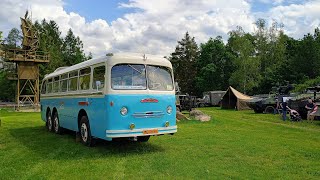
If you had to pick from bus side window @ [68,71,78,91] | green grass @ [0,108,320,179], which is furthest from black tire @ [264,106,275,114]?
bus side window @ [68,71,78,91]

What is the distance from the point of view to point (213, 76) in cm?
7325

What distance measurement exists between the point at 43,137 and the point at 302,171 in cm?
1042

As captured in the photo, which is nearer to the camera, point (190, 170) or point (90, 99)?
point (190, 170)

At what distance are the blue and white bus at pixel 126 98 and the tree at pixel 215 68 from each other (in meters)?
60.7

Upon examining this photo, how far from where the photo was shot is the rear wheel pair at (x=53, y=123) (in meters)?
15.8

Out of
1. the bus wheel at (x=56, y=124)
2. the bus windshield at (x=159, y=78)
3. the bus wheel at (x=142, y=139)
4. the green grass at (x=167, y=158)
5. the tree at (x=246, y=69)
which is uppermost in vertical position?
the tree at (x=246, y=69)

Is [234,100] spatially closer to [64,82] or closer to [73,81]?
[64,82]

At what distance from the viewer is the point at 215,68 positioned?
242ft

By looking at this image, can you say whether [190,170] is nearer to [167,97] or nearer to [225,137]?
[167,97]

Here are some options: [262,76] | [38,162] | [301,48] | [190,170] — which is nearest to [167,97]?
[190,170]

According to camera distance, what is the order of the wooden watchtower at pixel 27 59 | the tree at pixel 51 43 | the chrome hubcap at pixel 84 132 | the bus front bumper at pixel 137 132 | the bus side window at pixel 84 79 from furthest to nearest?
the tree at pixel 51 43 < the wooden watchtower at pixel 27 59 < the chrome hubcap at pixel 84 132 < the bus side window at pixel 84 79 < the bus front bumper at pixel 137 132

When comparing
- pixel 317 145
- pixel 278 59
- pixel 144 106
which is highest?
pixel 278 59

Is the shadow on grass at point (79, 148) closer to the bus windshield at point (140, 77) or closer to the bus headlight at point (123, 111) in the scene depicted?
the bus headlight at point (123, 111)

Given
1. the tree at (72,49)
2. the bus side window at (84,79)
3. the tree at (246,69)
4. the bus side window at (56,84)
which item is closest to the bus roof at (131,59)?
the bus side window at (84,79)
